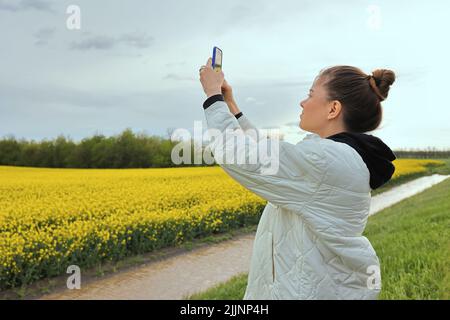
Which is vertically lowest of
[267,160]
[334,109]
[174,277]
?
[174,277]

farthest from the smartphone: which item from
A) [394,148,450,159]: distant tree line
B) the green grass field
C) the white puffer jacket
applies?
[394,148,450,159]: distant tree line

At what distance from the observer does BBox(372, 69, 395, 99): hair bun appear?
4.49 ft

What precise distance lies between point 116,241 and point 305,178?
5.53m

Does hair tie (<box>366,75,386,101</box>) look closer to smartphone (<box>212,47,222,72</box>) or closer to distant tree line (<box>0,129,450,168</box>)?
smartphone (<box>212,47,222,72</box>)

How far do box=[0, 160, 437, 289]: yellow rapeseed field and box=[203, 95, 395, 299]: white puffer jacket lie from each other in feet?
15.5

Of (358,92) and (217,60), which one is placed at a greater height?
(217,60)

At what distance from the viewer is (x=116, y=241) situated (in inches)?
248

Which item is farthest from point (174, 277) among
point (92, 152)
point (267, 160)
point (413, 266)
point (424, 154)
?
point (424, 154)

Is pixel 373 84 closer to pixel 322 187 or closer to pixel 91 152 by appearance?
pixel 322 187

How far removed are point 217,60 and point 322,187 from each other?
48cm

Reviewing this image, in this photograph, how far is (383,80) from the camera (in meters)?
1.37

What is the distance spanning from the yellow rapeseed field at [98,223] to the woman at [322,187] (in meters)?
4.74

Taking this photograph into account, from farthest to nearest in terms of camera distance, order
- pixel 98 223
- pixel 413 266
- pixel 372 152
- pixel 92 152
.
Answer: pixel 92 152, pixel 98 223, pixel 413 266, pixel 372 152

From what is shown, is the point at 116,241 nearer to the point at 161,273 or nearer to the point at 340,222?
the point at 161,273
